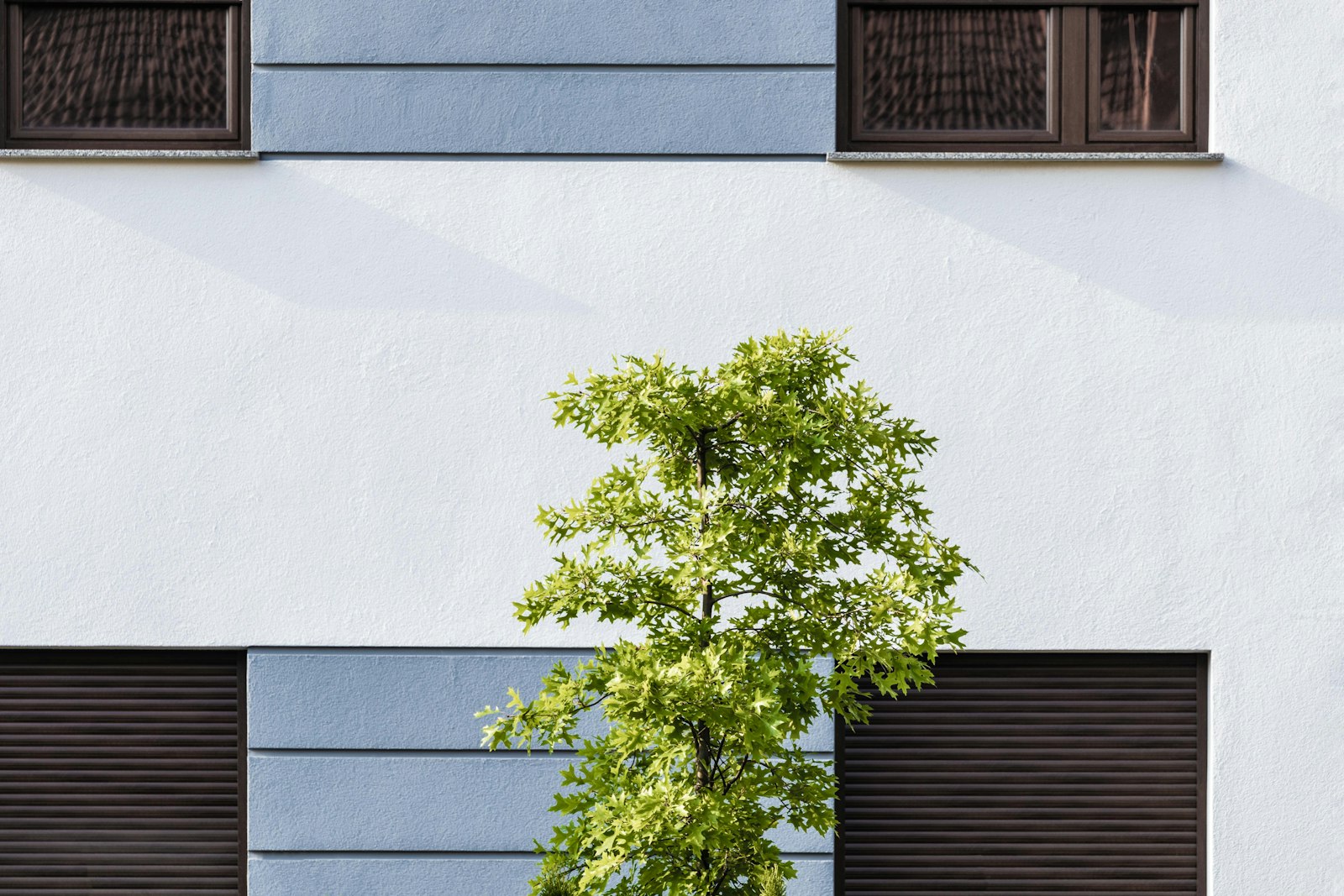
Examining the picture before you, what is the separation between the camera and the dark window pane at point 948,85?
5.75 meters

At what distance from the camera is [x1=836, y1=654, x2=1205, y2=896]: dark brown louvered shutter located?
555 cm

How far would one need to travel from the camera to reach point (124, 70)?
571 cm

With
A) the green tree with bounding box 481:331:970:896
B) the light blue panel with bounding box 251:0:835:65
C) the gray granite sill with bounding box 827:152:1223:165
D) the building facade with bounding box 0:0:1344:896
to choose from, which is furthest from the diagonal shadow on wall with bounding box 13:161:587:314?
the green tree with bounding box 481:331:970:896

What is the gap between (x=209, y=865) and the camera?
554cm

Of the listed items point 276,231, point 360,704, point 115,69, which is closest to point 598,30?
point 276,231

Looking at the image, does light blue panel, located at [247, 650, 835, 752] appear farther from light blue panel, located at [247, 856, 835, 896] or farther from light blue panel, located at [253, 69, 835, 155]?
light blue panel, located at [253, 69, 835, 155]

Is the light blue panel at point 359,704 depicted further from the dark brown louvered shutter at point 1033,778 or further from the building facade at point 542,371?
the dark brown louvered shutter at point 1033,778

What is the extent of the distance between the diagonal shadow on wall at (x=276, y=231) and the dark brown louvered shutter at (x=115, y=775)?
195 cm

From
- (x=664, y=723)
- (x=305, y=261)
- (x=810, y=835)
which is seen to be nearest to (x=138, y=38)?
(x=305, y=261)

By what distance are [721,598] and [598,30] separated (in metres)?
3.13

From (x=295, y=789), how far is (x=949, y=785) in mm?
3236

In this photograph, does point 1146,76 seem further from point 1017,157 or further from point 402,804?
point 402,804

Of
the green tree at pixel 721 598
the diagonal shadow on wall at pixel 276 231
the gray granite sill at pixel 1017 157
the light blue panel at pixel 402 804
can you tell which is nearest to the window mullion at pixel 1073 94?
the gray granite sill at pixel 1017 157

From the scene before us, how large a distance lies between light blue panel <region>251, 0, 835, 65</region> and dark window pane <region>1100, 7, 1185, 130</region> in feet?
4.92
